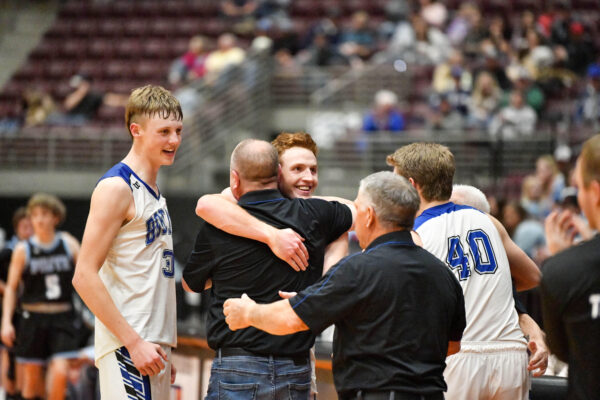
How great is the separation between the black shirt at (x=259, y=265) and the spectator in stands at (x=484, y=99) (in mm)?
8422

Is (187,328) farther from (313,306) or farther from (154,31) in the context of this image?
(154,31)

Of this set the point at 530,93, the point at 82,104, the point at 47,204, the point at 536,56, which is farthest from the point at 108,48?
the point at 47,204

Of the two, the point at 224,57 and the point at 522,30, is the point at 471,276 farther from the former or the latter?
the point at 224,57

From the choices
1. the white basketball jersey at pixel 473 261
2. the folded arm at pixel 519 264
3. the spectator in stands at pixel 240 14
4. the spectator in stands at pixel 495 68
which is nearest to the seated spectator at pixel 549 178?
the spectator in stands at pixel 495 68

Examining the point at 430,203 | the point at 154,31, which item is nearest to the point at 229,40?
the point at 154,31

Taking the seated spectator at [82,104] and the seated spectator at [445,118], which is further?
the seated spectator at [82,104]

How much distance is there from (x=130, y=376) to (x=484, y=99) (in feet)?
30.3

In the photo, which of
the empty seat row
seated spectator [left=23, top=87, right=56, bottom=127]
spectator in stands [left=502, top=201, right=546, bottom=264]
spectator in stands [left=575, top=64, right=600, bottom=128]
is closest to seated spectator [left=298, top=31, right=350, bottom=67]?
the empty seat row

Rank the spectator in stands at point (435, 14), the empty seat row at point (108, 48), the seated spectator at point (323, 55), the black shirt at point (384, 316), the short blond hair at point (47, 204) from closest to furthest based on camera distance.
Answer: the black shirt at point (384, 316) → the short blond hair at point (47, 204) → the seated spectator at point (323, 55) → the spectator in stands at point (435, 14) → the empty seat row at point (108, 48)

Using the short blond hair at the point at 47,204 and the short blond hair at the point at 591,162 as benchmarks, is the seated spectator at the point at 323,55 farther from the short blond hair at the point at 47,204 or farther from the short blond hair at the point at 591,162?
the short blond hair at the point at 591,162

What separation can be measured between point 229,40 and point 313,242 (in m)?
11.7

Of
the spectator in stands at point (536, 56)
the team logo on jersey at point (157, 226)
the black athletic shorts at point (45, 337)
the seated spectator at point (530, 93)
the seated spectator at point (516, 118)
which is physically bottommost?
the black athletic shorts at point (45, 337)

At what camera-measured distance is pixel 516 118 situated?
11.2 m

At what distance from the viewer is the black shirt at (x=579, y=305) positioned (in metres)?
2.59
